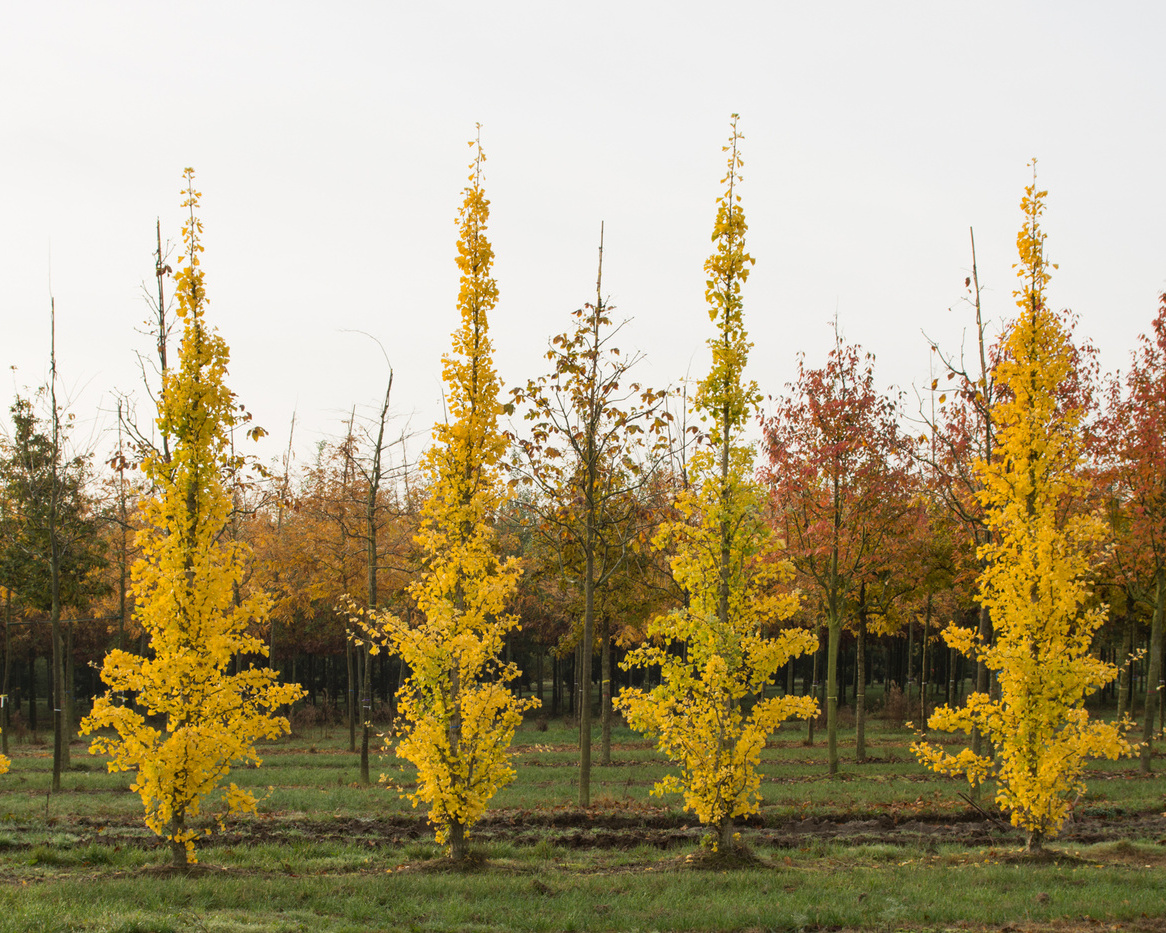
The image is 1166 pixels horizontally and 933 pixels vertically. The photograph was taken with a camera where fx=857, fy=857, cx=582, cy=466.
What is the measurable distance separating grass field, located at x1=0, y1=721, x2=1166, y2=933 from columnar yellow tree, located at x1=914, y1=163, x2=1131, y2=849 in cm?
113

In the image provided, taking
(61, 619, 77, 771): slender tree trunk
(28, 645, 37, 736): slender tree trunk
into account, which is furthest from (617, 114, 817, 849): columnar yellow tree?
(28, 645, 37, 736): slender tree trunk

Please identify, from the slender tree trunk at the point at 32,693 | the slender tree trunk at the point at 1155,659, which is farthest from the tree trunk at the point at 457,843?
the slender tree trunk at the point at 32,693

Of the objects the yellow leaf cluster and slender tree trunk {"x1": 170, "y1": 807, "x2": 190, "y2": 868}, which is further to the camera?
the yellow leaf cluster

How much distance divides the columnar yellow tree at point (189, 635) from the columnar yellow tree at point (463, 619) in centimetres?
156

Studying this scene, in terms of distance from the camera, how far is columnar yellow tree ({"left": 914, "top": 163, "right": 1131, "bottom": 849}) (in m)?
10.3

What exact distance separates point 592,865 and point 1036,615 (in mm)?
6170

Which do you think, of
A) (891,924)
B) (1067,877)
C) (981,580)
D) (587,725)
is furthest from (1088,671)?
(587,725)

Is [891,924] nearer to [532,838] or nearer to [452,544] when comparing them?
A: [532,838]

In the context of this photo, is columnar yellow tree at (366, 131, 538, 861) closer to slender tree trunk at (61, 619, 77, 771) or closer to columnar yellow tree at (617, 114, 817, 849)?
columnar yellow tree at (617, 114, 817, 849)

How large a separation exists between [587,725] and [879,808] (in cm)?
494

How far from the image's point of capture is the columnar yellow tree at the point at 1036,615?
10336 millimetres

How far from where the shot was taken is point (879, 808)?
14.0 m

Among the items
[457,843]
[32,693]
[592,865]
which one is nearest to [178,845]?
[457,843]

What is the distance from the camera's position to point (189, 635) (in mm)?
9867
